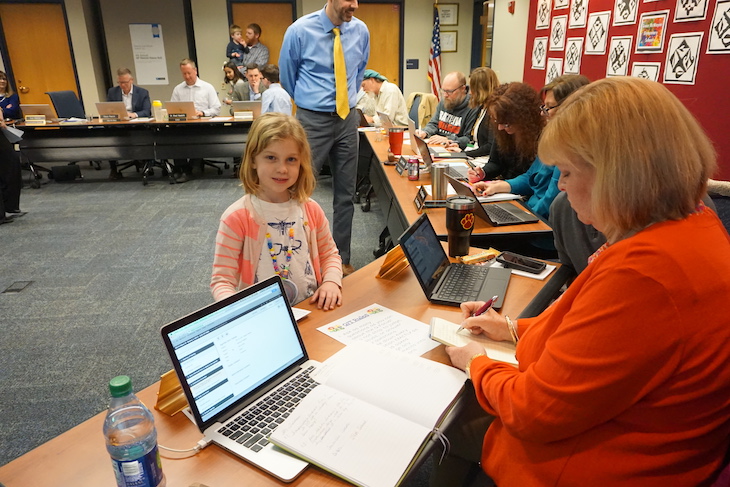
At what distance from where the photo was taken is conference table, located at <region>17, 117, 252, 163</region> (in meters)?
6.06

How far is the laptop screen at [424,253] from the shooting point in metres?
1.46

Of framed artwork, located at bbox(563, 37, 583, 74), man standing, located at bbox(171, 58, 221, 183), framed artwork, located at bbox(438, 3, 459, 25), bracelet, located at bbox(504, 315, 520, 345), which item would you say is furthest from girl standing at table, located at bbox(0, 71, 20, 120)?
bracelet, located at bbox(504, 315, 520, 345)

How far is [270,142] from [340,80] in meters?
1.64

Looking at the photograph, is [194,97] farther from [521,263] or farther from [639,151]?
[639,151]

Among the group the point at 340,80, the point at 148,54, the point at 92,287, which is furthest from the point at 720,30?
the point at 148,54

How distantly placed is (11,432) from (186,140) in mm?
4778

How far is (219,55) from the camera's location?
25.8ft

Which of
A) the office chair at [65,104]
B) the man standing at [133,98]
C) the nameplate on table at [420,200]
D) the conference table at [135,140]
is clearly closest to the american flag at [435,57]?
the conference table at [135,140]

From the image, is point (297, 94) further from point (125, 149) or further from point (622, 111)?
point (125, 149)

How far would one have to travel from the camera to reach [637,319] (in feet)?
2.42

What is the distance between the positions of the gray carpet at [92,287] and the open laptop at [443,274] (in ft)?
4.89

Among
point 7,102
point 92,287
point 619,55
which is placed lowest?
point 92,287

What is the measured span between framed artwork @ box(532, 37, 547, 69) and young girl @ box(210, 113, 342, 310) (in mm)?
4018

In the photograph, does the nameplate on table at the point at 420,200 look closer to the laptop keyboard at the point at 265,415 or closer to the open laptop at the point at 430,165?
the open laptop at the point at 430,165
